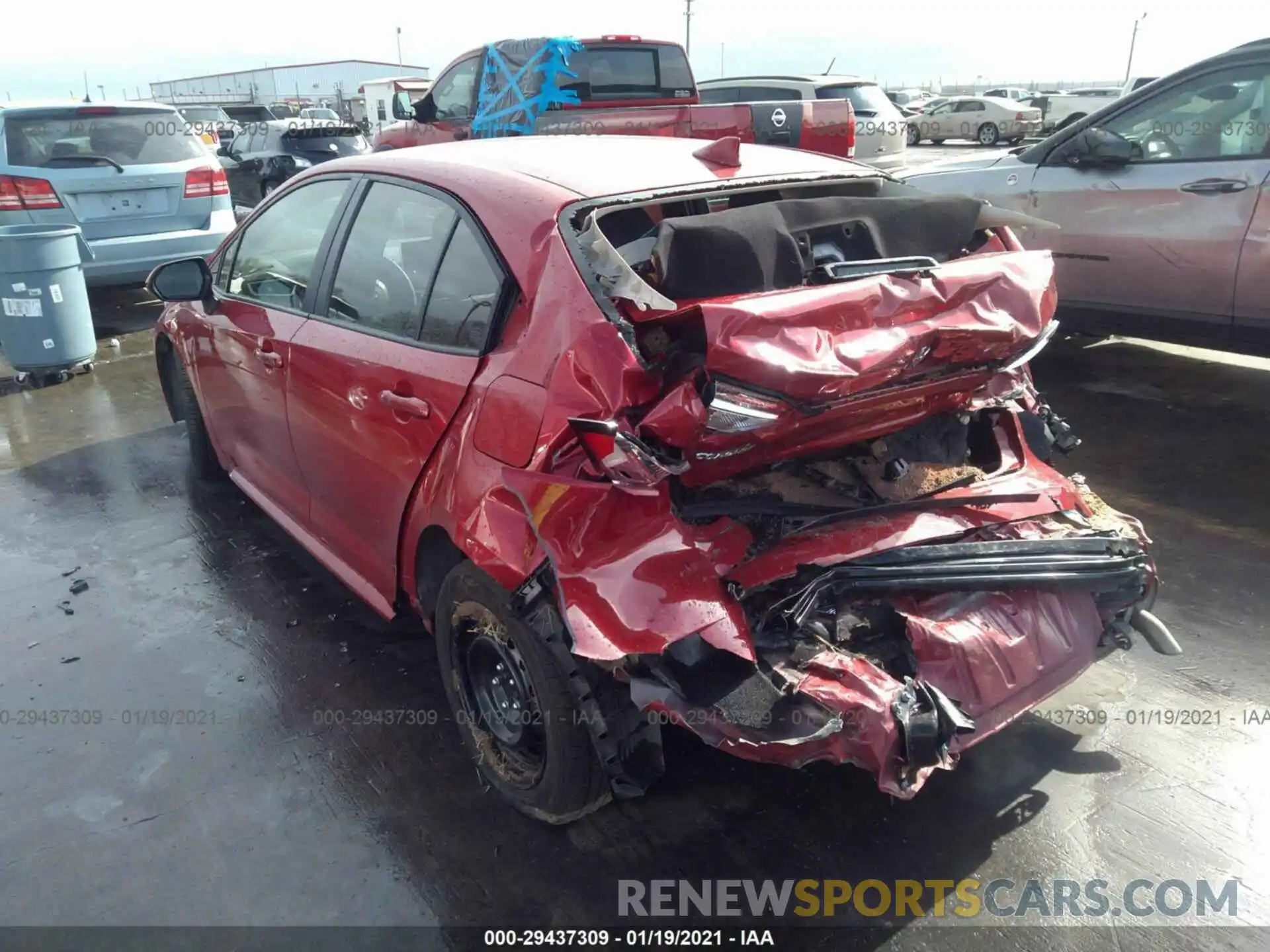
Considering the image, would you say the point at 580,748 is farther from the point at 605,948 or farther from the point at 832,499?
the point at 832,499

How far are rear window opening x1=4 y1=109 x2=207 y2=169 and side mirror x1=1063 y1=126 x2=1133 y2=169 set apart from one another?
23.1 feet

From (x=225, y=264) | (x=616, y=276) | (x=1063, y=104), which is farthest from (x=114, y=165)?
(x=1063, y=104)

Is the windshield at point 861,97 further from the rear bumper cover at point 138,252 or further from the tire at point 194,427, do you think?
the tire at point 194,427

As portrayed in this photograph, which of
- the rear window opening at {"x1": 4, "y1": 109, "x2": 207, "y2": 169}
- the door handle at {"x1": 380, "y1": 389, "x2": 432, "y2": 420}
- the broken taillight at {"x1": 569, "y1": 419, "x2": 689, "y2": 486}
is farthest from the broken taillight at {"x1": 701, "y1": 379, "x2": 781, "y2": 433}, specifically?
the rear window opening at {"x1": 4, "y1": 109, "x2": 207, "y2": 169}

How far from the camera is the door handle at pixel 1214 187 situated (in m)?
4.91

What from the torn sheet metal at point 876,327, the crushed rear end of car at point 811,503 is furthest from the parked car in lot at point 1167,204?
the torn sheet metal at point 876,327

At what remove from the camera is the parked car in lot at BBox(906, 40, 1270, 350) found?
16.1 feet

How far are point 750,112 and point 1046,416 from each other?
230 inches

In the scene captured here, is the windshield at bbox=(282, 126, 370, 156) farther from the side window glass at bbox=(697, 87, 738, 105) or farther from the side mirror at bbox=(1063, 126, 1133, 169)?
the side mirror at bbox=(1063, 126, 1133, 169)

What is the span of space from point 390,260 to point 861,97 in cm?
1238

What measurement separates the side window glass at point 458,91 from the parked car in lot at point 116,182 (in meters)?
3.13

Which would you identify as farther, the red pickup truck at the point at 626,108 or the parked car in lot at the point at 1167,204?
the red pickup truck at the point at 626,108

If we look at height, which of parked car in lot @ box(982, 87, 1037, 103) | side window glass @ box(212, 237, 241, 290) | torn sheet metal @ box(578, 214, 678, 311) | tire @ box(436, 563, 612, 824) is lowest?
tire @ box(436, 563, 612, 824)

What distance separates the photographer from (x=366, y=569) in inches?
128
